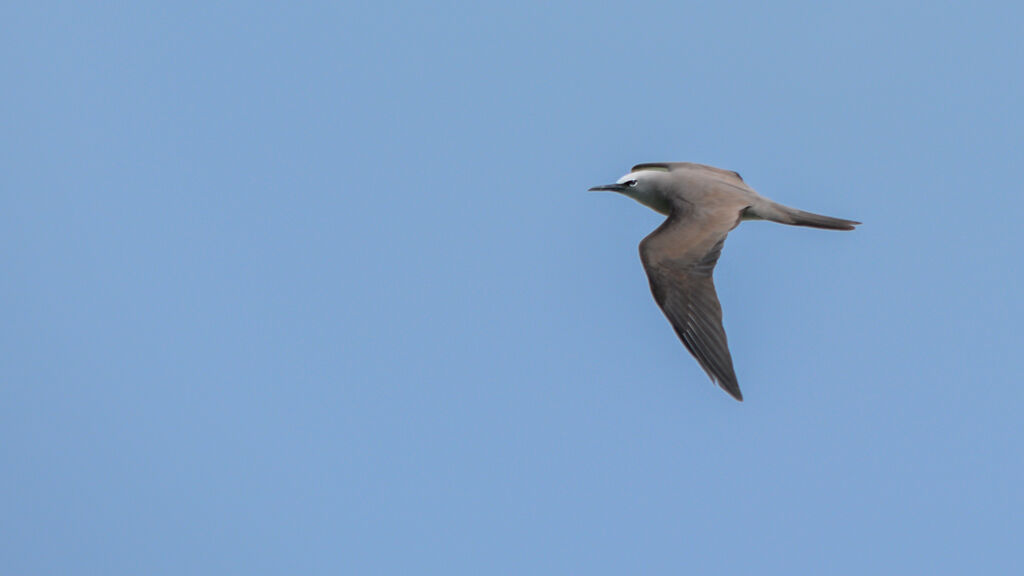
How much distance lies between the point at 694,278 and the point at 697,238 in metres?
0.62

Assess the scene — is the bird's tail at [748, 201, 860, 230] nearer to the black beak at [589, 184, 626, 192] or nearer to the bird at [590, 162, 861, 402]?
the bird at [590, 162, 861, 402]

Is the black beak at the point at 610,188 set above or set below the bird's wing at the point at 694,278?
above

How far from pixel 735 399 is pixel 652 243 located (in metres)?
2.65

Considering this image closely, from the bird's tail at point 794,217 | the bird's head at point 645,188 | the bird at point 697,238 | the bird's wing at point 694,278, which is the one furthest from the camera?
the bird's head at point 645,188

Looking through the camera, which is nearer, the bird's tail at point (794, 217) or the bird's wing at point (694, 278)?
the bird's wing at point (694, 278)

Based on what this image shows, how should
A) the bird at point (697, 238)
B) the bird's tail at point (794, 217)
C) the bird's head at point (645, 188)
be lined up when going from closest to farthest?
the bird at point (697, 238) < the bird's tail at point (794, 217) < the bird's head at point (645, 188)

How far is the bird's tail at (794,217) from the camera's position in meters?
18.5

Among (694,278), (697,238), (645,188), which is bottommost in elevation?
(694,278)

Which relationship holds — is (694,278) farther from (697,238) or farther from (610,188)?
(610,188)

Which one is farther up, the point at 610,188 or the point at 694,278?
the point at 610,188

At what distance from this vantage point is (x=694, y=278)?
57.1 ft

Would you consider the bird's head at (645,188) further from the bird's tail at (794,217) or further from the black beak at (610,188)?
the bird's tail at (794,217)

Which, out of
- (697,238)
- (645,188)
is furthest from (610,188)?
(697,238)

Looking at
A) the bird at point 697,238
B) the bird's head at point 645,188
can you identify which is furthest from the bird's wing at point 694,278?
the bird's head at point 645,188
